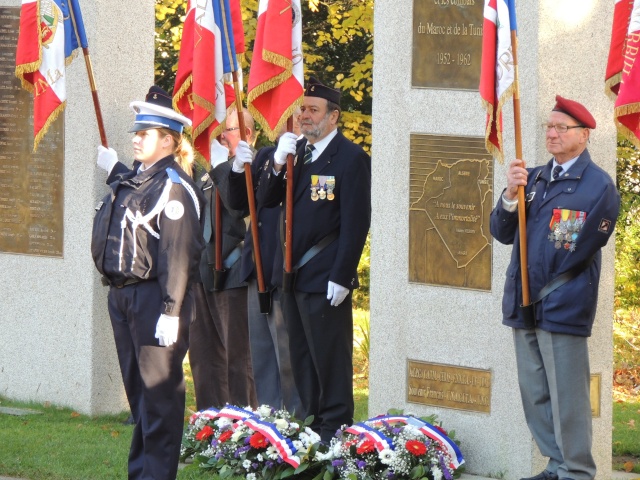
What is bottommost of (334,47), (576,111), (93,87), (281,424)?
(281,424)

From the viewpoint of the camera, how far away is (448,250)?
745 cm

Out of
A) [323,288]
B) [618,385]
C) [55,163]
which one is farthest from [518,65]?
[618,385]

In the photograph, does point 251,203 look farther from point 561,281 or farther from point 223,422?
point 561,281

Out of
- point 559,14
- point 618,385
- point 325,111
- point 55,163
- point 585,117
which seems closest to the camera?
point 585,117

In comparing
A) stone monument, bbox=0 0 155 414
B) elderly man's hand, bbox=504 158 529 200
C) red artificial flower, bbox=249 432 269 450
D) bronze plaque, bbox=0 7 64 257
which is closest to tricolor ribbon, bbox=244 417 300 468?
red artificial flower, bbox=249 432 269 450

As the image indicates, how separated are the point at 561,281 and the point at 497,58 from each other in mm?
1206

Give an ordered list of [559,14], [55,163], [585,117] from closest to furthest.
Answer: [585,117]
[559,14]
[55,163]

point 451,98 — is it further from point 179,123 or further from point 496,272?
point 179,123

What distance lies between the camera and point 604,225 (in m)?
6.42

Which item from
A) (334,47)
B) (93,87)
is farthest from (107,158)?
(334,47)

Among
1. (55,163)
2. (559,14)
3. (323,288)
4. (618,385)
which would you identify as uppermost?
(559,14)

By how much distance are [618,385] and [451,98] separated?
4973 millimetres

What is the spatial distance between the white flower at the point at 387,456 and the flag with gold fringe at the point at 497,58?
1681 millimetres

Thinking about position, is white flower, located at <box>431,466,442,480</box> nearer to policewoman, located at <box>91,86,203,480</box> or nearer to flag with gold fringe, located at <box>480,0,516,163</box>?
policewoman, located at <box>91,86,203,480</box>
